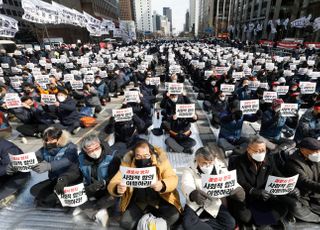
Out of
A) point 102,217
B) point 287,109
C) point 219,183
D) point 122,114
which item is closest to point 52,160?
point 102,217

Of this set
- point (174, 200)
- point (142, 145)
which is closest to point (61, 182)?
point (142, 145)

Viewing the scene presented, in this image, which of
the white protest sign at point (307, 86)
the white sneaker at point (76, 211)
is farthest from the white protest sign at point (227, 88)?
the white sneaker at point (76, 211)

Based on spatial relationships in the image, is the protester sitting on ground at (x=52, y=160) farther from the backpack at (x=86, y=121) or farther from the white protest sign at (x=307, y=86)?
the white protest sign at (x=307, y=86)

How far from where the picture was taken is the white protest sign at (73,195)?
292cm

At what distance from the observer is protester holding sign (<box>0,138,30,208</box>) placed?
11.3 feet

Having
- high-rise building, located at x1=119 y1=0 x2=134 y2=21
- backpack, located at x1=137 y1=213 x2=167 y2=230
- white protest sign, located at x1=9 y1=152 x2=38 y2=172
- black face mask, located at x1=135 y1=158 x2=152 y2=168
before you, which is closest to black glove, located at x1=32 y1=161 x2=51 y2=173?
white protest sign, located at x1=9 y1=152 x2=38 y2=172

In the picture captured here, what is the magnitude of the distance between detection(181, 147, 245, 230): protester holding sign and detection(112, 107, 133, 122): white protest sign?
260 cm

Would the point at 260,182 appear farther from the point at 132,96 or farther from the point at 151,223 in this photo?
the point at 132,96

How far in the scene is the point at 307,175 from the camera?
9.32 ft

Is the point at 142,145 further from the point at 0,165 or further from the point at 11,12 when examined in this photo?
the point at 11,12

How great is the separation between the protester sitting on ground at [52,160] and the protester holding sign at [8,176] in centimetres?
41

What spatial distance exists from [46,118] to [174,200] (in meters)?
5.59

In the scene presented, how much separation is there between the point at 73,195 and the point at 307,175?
3231mm

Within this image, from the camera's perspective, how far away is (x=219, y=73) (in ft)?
35.7
